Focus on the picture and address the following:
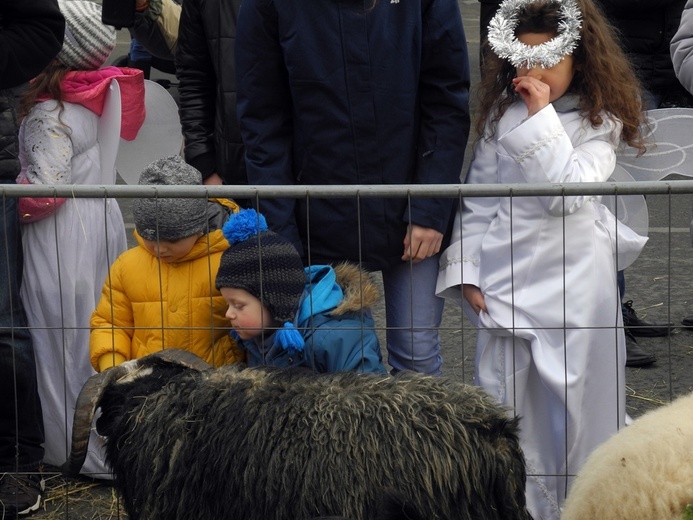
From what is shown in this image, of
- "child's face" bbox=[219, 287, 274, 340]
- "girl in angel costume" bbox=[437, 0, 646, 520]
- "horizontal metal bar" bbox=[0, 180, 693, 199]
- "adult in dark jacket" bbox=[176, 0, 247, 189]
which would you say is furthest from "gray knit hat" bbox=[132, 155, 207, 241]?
"adult in dark jacket" bbox=[176, 0, 247, 189]

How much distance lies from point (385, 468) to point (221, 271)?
955mm

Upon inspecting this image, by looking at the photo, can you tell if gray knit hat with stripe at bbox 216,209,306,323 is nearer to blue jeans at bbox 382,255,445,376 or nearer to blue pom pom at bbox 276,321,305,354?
blue pom pom at bbox 276,321,305,354

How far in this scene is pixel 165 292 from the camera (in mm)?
3990

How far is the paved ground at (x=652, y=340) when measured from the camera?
14.4ft

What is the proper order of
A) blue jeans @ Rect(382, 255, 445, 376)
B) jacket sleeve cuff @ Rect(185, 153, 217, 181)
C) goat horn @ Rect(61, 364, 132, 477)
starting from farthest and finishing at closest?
1. jacket sleeve cuff @ Rect(185, 153, 217, 181)
2. blue jeans @ Rect(382, 255, 445, 376)
3. goat horn @ Rect(61, 364, 132, 477)

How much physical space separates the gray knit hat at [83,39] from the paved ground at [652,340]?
5.41ft

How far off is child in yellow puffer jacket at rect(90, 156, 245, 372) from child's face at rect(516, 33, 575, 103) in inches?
47.1

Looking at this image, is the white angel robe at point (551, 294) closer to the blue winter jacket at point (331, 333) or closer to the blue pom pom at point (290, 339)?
the blue winter jacket at point (331, 333)

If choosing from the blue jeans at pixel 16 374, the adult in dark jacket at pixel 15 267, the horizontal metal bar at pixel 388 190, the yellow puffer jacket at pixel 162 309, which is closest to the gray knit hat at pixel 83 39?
the adult in dark jacket at pixel 15 267

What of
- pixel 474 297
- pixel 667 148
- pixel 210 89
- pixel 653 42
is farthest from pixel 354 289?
pixel 653 42

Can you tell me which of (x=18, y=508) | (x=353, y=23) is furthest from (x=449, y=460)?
(x=18, y=508)

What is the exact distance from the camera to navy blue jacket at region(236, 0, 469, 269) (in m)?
4.00

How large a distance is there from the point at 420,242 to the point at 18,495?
5.66 feet

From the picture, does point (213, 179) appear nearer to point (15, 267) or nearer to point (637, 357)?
point (15, 267)
